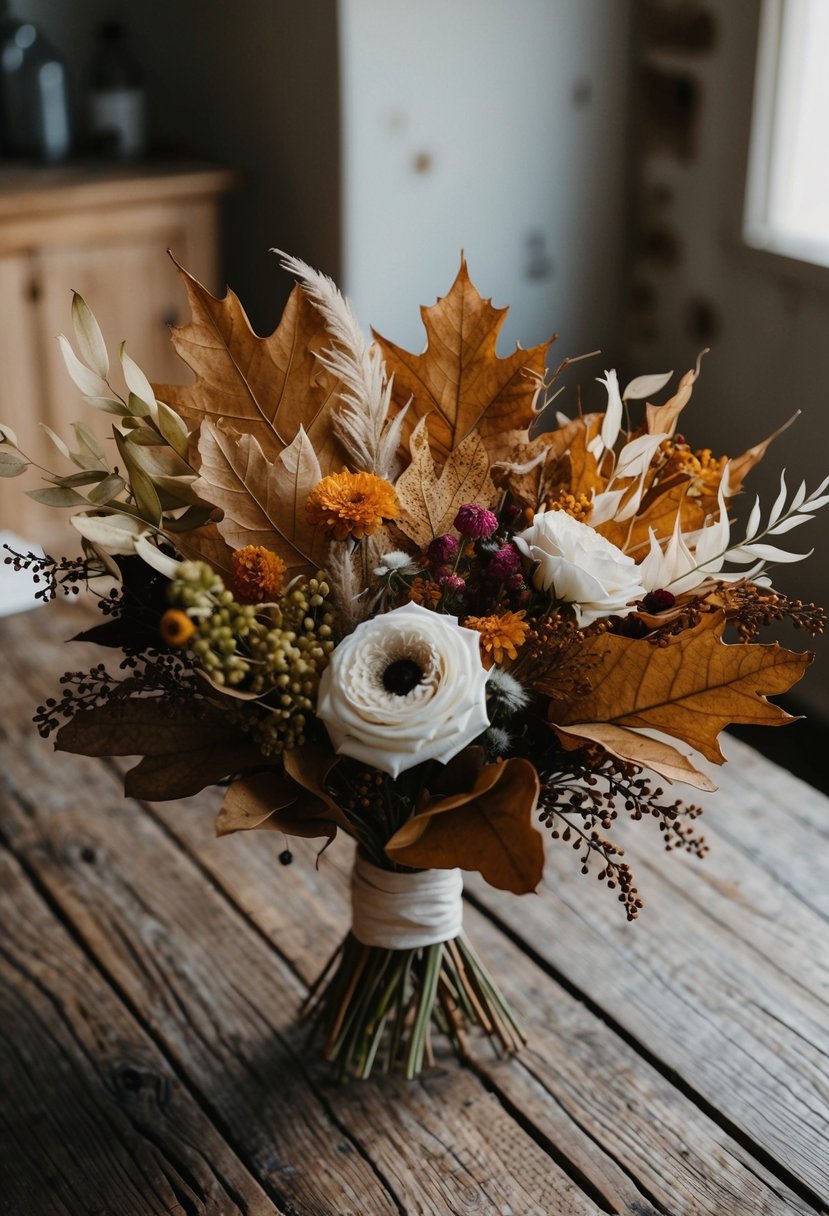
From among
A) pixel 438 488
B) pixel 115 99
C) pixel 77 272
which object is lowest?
pixel 77 272

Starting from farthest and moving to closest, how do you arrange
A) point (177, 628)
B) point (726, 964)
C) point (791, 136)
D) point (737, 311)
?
1. point (737, 311)
2. point (791, 136)
3. point (726, 964)
4. point (177, 628)

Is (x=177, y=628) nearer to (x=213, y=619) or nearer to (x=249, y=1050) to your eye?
(x=213, y=619)

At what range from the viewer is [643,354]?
3088 mm

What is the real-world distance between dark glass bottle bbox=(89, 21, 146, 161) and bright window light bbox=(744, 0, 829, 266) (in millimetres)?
1441

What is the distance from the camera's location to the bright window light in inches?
98.5

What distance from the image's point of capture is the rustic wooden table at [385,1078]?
946 millimetres

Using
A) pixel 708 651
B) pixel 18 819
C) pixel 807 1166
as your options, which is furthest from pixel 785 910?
pixel 18 819

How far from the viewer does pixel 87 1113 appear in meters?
1.01

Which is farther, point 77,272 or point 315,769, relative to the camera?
point 77,272

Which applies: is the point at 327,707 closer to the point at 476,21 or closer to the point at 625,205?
the point at 476,21

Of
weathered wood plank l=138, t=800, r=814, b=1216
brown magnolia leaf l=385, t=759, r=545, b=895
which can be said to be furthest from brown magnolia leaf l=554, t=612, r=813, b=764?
weathered wood plank l=138, t=800, r=814, b=1216

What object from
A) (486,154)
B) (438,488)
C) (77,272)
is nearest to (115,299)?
(77,272)

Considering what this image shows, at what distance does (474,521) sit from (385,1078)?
0.51 metres

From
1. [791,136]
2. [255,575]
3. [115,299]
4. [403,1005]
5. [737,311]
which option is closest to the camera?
[255,575]
